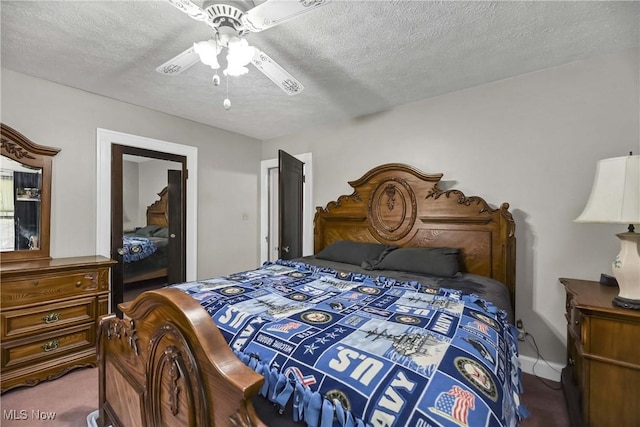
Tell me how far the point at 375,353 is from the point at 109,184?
3.04 meters

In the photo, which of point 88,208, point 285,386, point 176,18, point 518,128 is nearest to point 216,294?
point 285,386

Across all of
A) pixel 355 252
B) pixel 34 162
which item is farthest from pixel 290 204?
pixel 34 162

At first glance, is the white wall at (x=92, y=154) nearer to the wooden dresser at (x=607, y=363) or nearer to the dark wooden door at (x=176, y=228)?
the dark wooden door at (x=176, y=228)

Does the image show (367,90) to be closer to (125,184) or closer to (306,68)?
(306,68)

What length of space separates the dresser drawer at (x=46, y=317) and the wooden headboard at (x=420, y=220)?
2274mm

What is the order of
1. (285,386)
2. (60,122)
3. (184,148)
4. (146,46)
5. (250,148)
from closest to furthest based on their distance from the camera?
(285,386) < (146,46) < (60,122) < (184,148) < (250,148)

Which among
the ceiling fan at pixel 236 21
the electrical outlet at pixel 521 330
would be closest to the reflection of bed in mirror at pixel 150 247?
the ceiling fan at pixel 236 21

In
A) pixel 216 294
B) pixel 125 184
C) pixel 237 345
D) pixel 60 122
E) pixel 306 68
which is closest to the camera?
pixel 237 345

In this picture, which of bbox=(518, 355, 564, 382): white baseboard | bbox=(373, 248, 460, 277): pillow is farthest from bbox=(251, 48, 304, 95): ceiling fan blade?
bbox=(518, 355, 564, 382): white baseboard

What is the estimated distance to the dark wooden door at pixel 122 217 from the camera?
112 inches

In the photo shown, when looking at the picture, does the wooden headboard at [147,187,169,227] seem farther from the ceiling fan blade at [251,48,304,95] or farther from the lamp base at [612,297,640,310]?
the lamp base at [612,297,640,310]

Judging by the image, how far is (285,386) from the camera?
908 millimetres

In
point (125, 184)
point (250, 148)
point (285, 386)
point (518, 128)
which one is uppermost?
point (250, 148)

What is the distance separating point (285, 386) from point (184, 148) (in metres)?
3.22
